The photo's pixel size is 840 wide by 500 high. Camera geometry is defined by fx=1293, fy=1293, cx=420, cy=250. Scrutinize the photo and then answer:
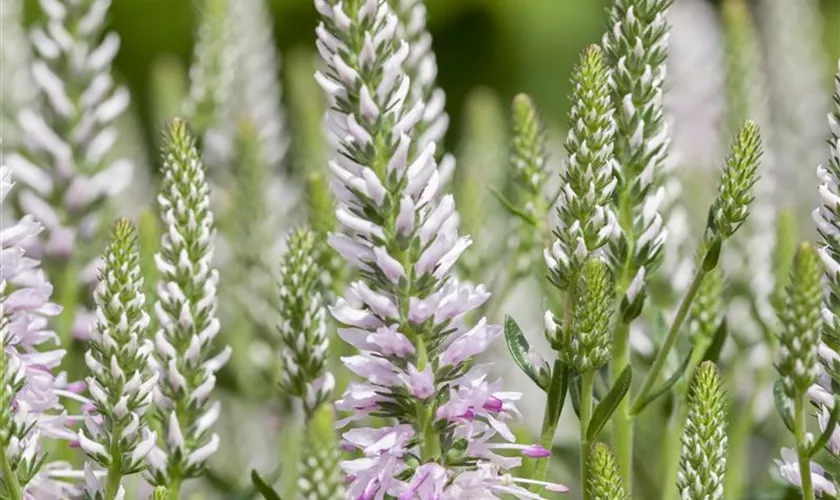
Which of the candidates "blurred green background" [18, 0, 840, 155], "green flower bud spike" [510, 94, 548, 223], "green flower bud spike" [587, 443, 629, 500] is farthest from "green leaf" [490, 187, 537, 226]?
"blurred green background" [18, 0, 840, 155]

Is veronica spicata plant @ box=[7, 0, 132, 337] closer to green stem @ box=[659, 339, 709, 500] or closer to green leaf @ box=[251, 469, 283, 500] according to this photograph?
green leaf @ box=[251, 469, 283, 500]

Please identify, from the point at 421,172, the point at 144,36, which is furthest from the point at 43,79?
the point at 144,36

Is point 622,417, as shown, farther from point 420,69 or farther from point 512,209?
point 420,69

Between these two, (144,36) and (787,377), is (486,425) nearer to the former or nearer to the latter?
(787,377)

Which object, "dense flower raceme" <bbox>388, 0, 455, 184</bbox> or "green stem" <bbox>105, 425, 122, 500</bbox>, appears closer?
"green stem" <bbox>105, 425, 122, 500</bbox>

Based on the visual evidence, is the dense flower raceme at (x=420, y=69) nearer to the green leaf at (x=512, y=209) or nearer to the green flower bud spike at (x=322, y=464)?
the green leaf at (x=512, y=209)
